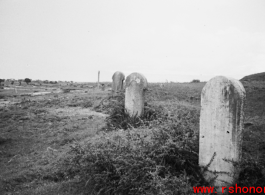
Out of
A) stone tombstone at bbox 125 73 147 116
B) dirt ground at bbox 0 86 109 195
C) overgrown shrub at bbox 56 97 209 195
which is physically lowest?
dirt ground at bbox 0 86 109 195

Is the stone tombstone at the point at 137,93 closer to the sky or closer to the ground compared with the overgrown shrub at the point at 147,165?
closer to the sky

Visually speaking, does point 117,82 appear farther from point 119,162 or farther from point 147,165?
point 147,165

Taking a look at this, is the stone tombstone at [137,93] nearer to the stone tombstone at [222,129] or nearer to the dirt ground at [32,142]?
the dirt ground at [32,142]

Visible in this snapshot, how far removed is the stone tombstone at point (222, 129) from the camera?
3.21 m

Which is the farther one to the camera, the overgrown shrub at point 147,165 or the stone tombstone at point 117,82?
the stone tombstone at point 117,82

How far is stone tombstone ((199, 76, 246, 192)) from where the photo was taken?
3.21 meters

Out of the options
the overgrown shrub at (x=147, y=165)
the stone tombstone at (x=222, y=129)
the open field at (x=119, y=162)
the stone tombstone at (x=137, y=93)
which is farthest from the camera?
the stone tombstone at (x=137, y=93)

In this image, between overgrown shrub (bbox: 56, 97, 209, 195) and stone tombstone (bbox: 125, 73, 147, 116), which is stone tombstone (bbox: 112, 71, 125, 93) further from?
overgrown shrub (bbox: 56, 97, 209, 195)

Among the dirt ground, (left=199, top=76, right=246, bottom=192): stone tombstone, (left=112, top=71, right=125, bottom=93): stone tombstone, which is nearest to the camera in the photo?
(left=199, top=76, right=246, bottom=192): stone tombstone

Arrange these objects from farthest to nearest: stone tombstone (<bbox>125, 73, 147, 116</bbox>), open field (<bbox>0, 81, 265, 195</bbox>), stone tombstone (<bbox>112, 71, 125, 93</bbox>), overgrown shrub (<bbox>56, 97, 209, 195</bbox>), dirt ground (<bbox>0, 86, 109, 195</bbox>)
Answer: stone tombstone (<bbox>112, 71, 125, 93</bbox>) < stone tombstone (<bbox>125, 73, 147, 116</bbox>) < dirt ground (<bbox>0, 86, 109, 195</bbox>) < open field (<bbox>0, 81, 265, 195</bbox>) < overgrown shrub (<bbox>56, 97, 209, 195</bbox>)

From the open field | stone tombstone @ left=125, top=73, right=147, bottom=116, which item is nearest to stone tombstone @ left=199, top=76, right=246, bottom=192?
the open field

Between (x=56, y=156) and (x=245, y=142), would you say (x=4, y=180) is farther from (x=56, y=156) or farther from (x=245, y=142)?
(x=245, y=142)

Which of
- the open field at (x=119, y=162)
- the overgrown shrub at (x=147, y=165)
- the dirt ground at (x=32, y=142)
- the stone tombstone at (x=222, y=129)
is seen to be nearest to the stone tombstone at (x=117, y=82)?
the dirt ground at (x=32, y=142)

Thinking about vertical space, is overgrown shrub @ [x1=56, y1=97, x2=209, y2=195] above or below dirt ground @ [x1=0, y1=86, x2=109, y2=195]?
above
